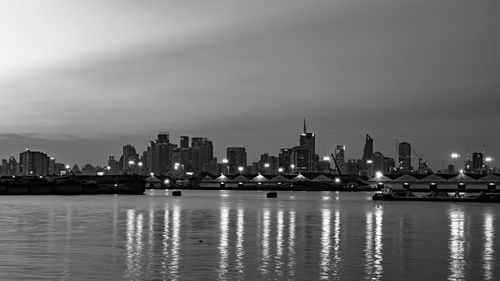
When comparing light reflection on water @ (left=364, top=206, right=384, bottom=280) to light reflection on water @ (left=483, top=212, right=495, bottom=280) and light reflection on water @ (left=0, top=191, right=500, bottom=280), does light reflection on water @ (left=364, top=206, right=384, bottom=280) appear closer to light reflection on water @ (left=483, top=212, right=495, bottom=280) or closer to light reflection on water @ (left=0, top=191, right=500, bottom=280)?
light reflection on water @ (left=0, top=191, right=500, bottom=280)

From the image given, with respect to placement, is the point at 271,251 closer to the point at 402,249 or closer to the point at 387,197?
the point at 402,249

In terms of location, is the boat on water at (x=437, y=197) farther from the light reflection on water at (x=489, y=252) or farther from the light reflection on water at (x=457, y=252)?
the light reflection on water at (x=489, y=252)

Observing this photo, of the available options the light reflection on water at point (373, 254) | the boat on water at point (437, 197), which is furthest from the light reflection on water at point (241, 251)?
the boat on water at point (437, 197)

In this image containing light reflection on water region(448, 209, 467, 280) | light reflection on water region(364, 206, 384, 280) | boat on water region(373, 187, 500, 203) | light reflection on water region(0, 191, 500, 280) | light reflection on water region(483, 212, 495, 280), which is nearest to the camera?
light reflection on water region(0, 191, 500, 280)

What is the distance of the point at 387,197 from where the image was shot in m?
182

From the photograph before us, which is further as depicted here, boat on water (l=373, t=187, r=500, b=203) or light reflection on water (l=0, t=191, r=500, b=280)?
boat on water (l=373, t=187, r=500, b=203)

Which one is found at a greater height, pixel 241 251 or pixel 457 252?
pixel 241 251

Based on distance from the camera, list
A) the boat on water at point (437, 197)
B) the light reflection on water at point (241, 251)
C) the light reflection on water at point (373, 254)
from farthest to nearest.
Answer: the boat on water at point (437, 197)
the light reflection on water at point (373, 254)
the light reflection on water at point (241, 251)

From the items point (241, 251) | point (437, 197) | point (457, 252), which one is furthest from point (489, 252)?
point (437, 197)

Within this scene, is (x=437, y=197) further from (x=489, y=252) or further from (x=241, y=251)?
(x=241, y=251)

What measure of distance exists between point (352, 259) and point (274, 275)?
8.88 metres

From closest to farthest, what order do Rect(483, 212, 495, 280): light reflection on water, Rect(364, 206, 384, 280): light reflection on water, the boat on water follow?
Rect(364, 206, 384, 280): light reflection on water → Rect(483, 212, 495, 280): light reflection on water → the boat on water

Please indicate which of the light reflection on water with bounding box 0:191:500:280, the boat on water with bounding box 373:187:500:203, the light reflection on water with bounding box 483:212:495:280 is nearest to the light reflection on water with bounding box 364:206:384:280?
the light reflection on water with bounding box 0:191:500:280

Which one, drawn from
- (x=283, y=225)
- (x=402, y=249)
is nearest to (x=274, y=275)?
(x=402, y=249)
